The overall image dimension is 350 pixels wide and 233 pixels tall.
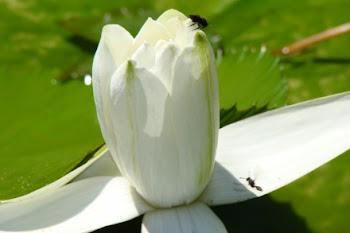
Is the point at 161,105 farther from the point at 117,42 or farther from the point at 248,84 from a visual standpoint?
the point at 248,84

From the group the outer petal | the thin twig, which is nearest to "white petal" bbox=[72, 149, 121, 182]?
the outer petal

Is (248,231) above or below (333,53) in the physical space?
below

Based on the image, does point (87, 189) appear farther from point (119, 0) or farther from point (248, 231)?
point (119, 0)

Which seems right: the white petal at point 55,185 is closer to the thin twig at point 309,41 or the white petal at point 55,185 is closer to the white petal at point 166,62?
the white petal at point 166,62

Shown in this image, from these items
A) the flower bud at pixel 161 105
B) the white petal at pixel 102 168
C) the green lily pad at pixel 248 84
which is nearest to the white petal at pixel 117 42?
the flower bud at pixel 161 105

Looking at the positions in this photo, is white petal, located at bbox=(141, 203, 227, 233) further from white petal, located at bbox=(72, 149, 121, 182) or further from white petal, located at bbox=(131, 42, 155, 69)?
white petal, located at bbox=(131, 42, 155, 69)

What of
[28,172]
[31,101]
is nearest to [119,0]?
[31,101]
